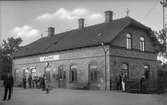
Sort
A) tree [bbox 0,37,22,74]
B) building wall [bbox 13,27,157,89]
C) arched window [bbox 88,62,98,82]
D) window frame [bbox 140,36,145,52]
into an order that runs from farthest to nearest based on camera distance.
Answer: tree [bbox 0,37,22,74] → window frame [bbox 140,36,145,52] → arched window [bbox 88,62,98,82] → building wall [bbox 13,27,157,89]

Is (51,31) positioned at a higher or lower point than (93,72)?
higher

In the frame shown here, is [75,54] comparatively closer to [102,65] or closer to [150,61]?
[102,65]

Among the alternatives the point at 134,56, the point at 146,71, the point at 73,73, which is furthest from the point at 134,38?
the point at 73,73

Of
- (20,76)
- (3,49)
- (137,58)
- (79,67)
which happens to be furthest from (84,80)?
(3,49)

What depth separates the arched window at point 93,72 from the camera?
27422 millimetres

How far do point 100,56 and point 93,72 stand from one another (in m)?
1.91

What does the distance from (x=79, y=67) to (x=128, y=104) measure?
15.3 m

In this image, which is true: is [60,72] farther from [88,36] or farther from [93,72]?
[93,72]

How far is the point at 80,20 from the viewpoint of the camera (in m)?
36.0

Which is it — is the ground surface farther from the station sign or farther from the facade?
the station sign

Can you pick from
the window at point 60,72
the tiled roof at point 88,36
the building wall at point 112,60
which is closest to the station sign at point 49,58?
the building wall at point 112,60

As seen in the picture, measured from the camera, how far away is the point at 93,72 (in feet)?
90.9

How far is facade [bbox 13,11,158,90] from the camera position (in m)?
26.6

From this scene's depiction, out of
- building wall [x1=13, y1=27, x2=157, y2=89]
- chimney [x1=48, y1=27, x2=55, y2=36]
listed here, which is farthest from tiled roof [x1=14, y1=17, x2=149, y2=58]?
chimney [x1=48, y1=27, x2=55, y2=36]
